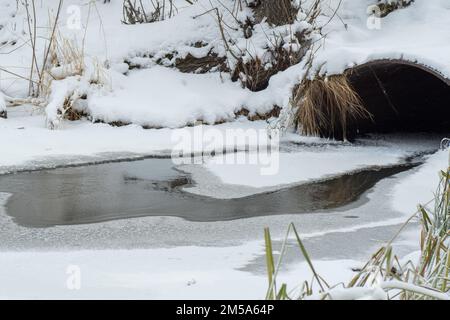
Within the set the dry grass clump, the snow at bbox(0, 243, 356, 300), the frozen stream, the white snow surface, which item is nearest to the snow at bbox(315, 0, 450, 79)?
the white snow surface

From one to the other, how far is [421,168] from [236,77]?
8.48 feet

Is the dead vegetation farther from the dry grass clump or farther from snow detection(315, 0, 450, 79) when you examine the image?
the dry grass clump

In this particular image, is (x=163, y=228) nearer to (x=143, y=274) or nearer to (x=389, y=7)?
(x=143, y=274)

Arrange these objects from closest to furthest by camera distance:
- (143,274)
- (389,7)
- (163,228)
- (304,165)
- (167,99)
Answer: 1. (143,274)
2. (163,228)
3. (304,165)
4. (167,99)
5. (389,7)

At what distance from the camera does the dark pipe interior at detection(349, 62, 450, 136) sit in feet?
21.7

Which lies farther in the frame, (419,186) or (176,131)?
(176,131)

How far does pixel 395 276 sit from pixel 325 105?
13.8ft

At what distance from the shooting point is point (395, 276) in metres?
2.17

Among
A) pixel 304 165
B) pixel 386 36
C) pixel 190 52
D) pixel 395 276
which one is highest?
pixel 386 36

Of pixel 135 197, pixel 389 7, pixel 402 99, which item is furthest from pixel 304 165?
pixel 389 7

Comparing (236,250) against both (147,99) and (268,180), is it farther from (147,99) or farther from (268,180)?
A: (147,99)

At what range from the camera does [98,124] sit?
252 inches
